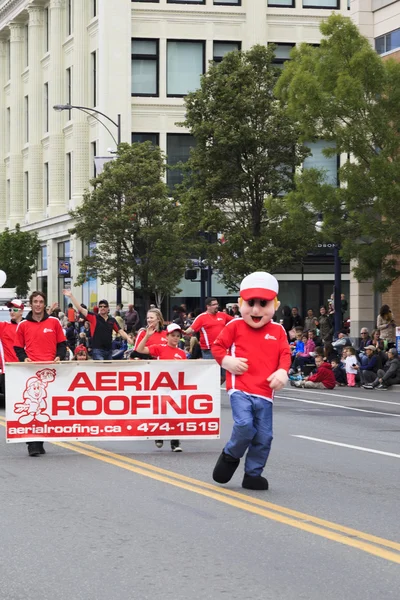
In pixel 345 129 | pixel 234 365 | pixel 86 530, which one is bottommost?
pixel 86 530

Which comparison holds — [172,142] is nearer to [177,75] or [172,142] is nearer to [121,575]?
[177,75]

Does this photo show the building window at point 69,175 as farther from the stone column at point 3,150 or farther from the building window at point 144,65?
the stone column at point 3,150

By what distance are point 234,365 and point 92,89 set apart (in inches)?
1974

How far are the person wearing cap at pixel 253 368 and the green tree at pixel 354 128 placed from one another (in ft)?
59.2

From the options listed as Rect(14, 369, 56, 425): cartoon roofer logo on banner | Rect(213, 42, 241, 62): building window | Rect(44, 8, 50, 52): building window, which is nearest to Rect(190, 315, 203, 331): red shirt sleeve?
Rect(14, 369, 56, 425): cartoon roofer logo on banner

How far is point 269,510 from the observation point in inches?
390

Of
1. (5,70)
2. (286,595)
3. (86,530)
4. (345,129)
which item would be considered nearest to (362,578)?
(286,595)

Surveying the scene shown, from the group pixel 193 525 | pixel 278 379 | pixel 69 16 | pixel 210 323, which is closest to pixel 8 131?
pixel 69 16

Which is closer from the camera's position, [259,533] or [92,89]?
[259,533]

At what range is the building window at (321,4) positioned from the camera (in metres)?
59.5

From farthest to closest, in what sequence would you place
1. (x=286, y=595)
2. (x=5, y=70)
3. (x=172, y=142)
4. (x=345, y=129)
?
(x=5, y=70)
(x=172, y=142)
(x=345, y=129)
(x=286, y=595)


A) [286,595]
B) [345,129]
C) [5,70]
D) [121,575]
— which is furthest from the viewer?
[5,70]

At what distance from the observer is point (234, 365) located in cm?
1086

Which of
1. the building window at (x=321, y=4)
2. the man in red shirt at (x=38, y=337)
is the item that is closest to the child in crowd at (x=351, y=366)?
the man in red shirt at (x=38, y=337)
